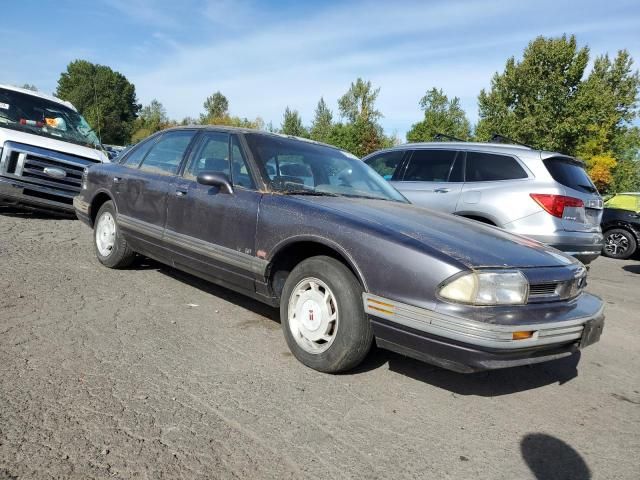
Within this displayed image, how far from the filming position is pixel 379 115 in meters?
52.8

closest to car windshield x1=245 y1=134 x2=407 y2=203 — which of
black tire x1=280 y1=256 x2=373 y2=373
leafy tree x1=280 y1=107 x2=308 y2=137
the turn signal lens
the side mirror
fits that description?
the side mirror

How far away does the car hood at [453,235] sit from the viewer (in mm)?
2852

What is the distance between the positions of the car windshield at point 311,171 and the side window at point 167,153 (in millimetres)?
848

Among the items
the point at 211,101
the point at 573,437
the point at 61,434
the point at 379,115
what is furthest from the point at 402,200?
the point at 211,101

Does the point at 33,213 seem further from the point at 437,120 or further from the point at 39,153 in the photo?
the point at 437,120

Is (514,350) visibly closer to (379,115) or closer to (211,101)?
(379,115)

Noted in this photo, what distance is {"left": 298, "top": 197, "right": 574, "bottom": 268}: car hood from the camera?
2.85 m

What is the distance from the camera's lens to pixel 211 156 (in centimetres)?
428

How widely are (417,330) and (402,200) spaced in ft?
6.10

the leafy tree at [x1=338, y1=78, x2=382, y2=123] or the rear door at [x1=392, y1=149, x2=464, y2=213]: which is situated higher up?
the leafy tree at [x1=338, y1=78, x2=382, y2=123]

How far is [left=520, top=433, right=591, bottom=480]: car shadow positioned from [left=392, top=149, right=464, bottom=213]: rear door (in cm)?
389

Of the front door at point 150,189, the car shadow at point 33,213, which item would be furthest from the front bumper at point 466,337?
the car shadow at point 33,213

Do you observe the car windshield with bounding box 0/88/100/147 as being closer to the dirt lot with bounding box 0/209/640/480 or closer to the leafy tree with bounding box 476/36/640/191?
the dirt lot with bounding box 0/209/640/480

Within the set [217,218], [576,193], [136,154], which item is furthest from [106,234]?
[576,193]
